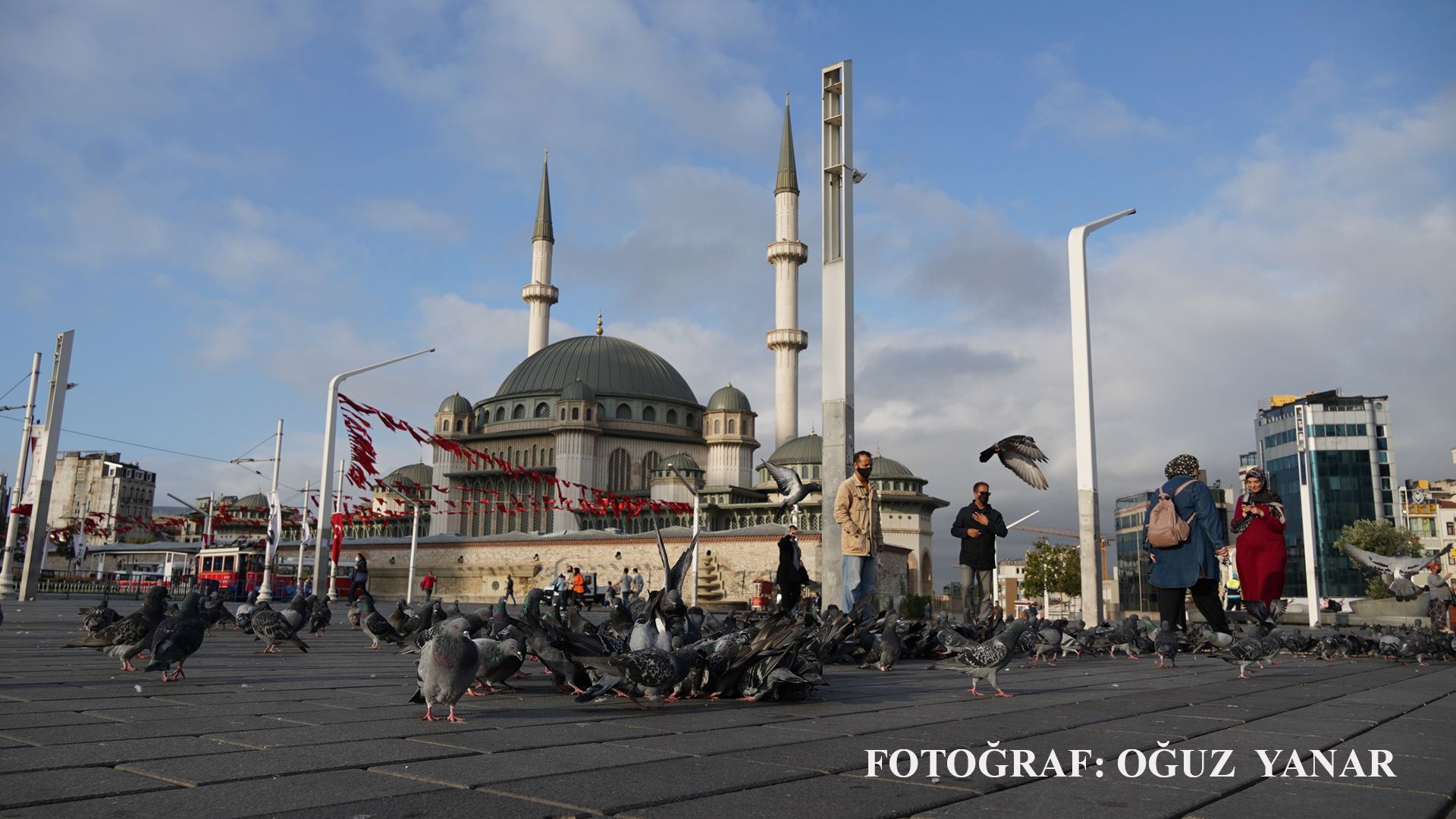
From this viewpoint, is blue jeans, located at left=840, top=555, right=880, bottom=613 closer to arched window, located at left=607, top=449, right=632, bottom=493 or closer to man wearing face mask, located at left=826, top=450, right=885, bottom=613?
man wearing face mask, located at left=826, top=450, right=885, bottom=613

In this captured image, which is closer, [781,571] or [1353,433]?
[781,571]

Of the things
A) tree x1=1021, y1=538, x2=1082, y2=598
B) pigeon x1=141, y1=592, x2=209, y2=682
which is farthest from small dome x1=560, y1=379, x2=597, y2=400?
pigeon x1=141, y1=592, x2=209, y2=682

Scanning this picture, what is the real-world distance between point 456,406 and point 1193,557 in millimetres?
55119

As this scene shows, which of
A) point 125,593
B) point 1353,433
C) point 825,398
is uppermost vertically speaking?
point 1353,433

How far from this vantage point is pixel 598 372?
57.6 meters

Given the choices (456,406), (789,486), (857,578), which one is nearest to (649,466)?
(456,406)

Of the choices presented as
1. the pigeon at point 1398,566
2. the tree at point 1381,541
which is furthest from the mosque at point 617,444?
the pigeon at point 1398,566

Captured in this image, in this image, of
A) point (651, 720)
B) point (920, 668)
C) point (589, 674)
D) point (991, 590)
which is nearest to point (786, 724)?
point (651, 720)

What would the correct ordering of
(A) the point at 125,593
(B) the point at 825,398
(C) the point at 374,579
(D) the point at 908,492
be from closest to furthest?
(B) the point at 825,398, (A) the point at 125,593, (C) the point at 374,579, (D) the point at 908,492

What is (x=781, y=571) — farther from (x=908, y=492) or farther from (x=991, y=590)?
(x=908, y=492)

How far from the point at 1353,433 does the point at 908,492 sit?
130 feet

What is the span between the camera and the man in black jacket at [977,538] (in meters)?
9.10

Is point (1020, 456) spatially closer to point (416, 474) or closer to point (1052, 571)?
point (1052, 571)

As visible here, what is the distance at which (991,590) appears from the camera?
33.4 ft
